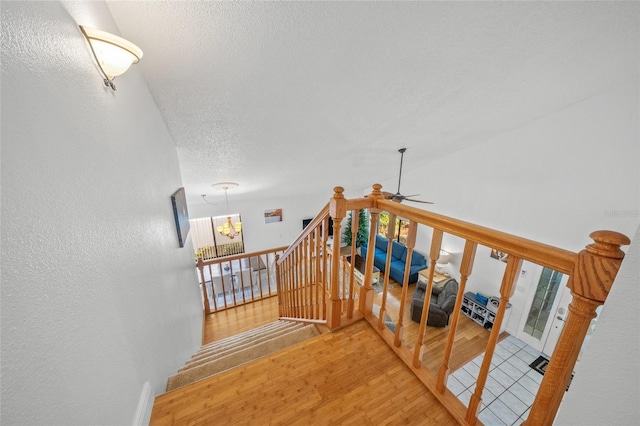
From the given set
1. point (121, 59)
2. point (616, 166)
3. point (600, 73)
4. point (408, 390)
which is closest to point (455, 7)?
point (121, 59)

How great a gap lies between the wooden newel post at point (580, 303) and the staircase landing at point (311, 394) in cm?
52

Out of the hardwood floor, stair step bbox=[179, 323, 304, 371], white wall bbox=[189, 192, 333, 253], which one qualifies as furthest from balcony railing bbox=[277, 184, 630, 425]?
white wall bbox=[189, 192, 333, 253]

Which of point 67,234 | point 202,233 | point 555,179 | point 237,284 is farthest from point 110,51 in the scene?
point 202,233

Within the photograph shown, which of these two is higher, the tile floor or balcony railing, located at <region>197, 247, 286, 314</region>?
balcony railing, located at <region>197, 247, 286, 314</region>

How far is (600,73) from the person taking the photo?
8.77 ft

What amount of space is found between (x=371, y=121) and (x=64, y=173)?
2.77 m

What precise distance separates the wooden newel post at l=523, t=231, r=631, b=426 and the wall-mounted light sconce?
1.52 m

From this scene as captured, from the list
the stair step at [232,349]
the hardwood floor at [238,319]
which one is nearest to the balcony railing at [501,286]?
the stair step at [232,349]

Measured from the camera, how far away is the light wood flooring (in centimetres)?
109

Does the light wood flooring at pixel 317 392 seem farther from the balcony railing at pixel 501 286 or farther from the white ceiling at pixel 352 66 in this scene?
the white ceiling at pixel 352 66

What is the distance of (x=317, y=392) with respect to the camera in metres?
1.20

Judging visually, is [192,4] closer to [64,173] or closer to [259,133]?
[64,173]

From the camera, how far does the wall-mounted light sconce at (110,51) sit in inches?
33.2

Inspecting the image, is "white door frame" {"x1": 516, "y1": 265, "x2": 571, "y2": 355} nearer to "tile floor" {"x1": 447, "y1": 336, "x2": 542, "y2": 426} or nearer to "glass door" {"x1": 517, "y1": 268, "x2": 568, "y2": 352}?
"glass door" {"x1": 517, "y1": 268, "x2": 568, "y2": 352}
